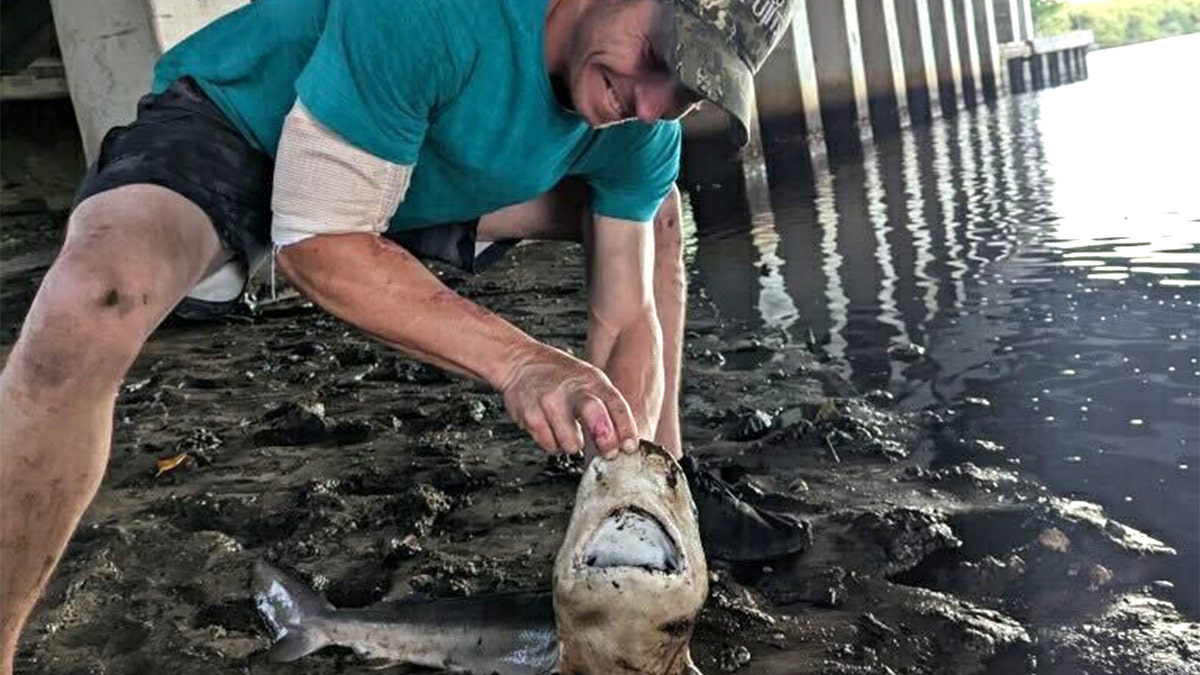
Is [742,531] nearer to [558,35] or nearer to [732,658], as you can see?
[732,658]

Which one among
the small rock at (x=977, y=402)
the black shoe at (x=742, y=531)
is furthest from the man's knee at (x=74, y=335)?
the small rock at (x=977, y=402)

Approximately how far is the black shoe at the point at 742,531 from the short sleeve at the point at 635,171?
2.66 feet

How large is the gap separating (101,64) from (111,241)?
473 centimetres

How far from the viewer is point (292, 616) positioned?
2.70 m

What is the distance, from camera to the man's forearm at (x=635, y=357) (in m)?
3.20

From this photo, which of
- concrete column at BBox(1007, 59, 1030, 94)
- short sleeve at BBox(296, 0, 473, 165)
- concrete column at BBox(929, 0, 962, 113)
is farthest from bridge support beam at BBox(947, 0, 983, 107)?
short sleeve at BBox(296, 0, 473, 165)

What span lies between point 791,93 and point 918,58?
371 inches

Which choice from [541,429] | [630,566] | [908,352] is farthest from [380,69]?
[908,352]

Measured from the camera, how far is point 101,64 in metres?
6.50

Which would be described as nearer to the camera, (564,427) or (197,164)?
(564,427)

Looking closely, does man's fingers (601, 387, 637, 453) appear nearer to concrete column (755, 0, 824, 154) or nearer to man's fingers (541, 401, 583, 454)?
man's fingers (541, 401, 583, 454)

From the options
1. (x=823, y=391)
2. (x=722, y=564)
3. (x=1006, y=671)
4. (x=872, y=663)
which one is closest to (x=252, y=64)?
(x=722, y=564)

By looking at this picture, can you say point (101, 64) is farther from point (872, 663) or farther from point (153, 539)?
point (872, 663)

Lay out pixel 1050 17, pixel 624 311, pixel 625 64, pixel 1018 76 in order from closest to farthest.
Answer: pixel 625 64 → pixel 624 311 → pixel 1018 76 → pixel 1050 17
